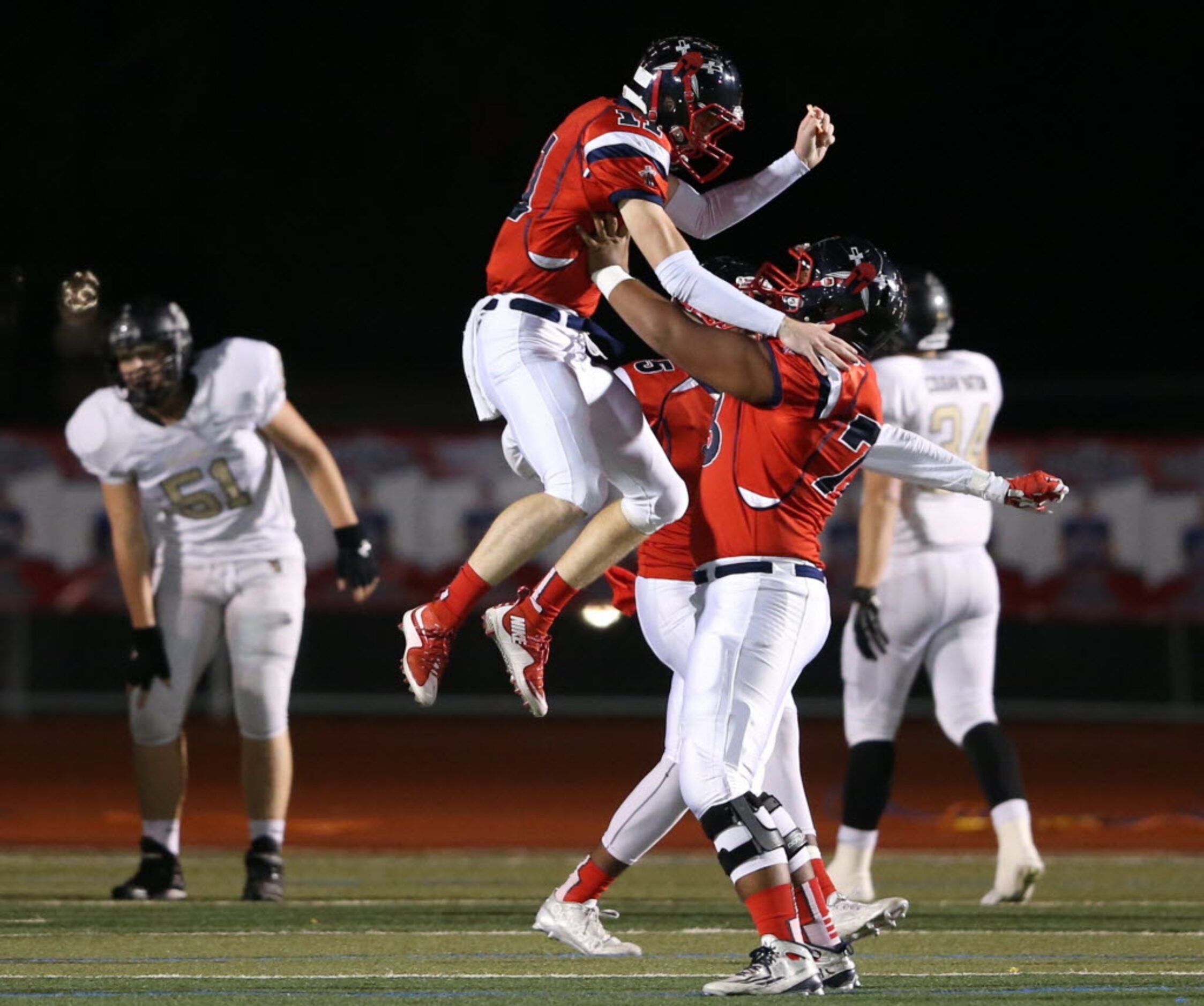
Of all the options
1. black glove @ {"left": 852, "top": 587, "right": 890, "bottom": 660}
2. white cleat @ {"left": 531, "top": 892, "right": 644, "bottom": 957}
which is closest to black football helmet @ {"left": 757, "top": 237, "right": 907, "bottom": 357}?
white cleat @ {"left": 531, "top": 892, "right": 644, "bottom": 957}

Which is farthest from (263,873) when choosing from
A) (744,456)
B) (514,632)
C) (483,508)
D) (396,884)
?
(483,508)

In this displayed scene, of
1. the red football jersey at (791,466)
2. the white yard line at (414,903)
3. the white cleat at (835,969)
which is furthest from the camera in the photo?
the white yard line at (414,903)

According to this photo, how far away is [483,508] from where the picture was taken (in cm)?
1505

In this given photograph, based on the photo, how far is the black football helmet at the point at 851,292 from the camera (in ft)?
18.3

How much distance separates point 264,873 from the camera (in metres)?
7.61

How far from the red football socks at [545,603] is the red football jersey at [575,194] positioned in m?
0.77

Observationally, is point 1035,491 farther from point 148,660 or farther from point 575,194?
point 148,660

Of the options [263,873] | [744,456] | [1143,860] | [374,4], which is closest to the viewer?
[744,456]

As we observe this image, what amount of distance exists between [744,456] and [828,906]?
1.28m

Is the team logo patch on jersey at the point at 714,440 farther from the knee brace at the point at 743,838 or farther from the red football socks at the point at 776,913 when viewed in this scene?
the red football socks at the point at 776,913

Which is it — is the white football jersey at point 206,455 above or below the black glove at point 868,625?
above

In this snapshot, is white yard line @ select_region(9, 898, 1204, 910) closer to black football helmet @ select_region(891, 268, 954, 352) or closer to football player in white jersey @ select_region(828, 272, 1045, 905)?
football player in white jersey @ select_region(828, 272, 1045, 905)

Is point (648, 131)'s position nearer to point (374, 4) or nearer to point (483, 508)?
point (483, 508)

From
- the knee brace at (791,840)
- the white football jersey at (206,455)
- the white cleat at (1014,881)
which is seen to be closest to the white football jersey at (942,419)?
the white cleat at (1014,881)
